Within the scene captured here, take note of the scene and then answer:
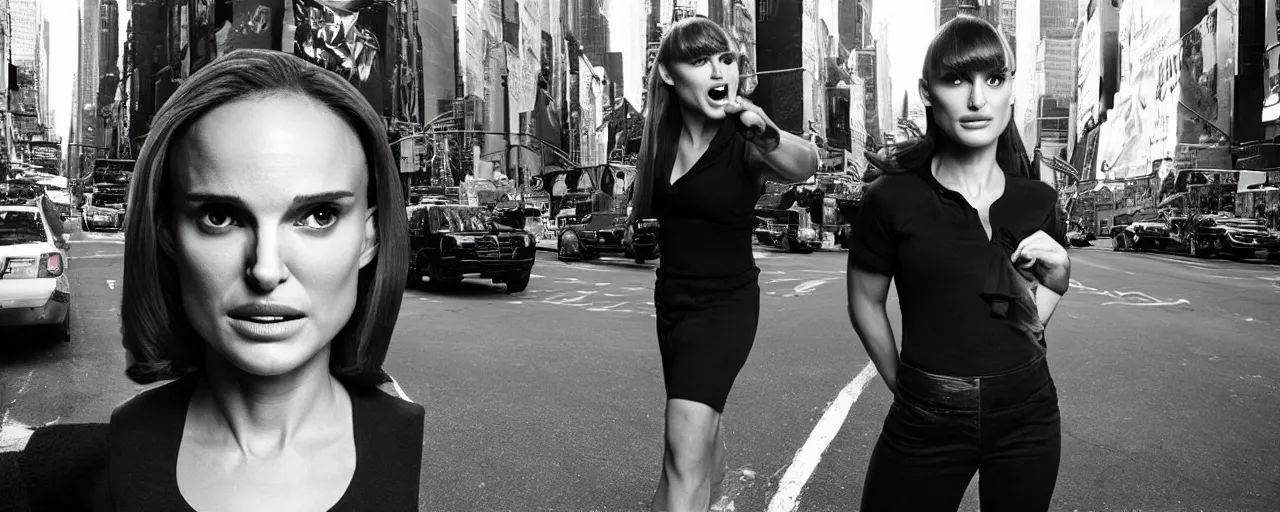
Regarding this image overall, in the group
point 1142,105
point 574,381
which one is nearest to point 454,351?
point 574,381

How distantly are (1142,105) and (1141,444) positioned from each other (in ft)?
105

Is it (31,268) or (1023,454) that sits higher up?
(31,268)

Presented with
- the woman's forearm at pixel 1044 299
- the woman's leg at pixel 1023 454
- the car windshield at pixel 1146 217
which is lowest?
the woman's leg at pixel 1023 454

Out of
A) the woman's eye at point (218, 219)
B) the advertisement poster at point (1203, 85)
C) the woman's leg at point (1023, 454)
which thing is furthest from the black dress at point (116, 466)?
the advertisement poster at point (1203, 85)

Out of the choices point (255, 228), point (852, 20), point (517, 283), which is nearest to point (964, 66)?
point (255, 228)

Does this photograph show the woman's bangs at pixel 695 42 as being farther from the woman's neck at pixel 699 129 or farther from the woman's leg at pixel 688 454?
the woman's leg at pixel 688 454

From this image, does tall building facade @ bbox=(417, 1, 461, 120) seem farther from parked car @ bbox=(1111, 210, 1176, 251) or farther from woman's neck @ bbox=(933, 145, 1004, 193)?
woman's neck @ bbox=(933, 145, 1004, 193)

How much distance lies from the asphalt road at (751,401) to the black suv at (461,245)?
108 cm

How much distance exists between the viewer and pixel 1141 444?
4.10 meters

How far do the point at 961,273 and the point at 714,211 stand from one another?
865mm

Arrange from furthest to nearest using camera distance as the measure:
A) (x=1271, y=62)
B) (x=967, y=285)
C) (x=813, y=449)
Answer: (x=1271, y=62) → (x=813, y=449) → (x=967, y=285)

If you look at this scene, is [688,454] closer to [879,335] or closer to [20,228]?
[879,335]

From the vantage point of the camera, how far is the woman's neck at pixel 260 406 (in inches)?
44.2

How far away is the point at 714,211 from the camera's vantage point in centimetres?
249
